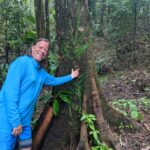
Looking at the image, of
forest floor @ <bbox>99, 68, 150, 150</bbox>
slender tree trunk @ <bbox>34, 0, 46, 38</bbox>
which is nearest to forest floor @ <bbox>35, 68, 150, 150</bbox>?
forest floor @ <bbox>99, 68, 150, 150</bbox>

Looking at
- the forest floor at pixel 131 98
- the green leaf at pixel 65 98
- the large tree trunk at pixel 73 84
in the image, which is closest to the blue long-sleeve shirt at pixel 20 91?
the green leaf at pixel 65 98

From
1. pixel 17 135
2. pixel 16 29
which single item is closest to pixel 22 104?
pixel 17 135

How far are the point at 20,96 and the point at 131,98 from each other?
401cm

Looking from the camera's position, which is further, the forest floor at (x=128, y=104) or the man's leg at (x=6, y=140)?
the forest floor at (x=128, y=104)

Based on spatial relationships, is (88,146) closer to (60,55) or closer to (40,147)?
(40,147)

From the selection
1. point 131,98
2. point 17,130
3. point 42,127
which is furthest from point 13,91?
point 131,98

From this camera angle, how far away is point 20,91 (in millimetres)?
4828

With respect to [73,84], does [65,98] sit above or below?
below

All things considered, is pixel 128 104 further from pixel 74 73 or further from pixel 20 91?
pixel 20 91

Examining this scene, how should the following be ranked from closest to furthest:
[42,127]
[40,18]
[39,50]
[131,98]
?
[39,50], [42,127], [131,98], [40,18]

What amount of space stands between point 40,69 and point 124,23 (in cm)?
946

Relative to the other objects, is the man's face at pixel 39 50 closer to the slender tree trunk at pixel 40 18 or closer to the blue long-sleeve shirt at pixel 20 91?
the blue long-sleeve shirt at pixel 20 91

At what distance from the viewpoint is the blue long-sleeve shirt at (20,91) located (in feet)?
15.5

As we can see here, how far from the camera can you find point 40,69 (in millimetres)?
5211
